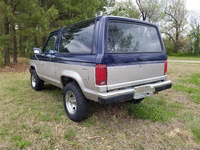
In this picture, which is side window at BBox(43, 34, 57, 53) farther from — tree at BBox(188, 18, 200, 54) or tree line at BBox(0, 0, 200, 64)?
tree at BBox(188, 18, 200, 54)

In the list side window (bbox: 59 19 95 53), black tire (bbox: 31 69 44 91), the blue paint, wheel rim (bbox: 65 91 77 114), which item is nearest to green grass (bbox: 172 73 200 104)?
the blue paint

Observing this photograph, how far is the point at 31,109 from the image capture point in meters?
3.57

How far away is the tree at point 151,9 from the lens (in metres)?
29.2

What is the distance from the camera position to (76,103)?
9.36 feet

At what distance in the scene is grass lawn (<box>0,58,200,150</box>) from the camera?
7.82 feet

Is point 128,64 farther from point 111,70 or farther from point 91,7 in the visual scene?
point 91,7

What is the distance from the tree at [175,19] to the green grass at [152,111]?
27003 millimetres

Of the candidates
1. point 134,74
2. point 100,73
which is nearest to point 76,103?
point 100,73

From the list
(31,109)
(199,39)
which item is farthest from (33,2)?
(199,39)

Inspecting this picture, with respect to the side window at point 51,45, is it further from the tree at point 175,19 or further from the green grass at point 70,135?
the tree at point 175,19

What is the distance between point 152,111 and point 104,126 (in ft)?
3.97

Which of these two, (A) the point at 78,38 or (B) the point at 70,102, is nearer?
(A) the point at 78,38

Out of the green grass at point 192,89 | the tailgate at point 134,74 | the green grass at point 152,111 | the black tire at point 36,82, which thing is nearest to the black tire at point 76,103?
the tailgate at point 134,74

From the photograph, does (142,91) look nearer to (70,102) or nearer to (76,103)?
(76,103)
